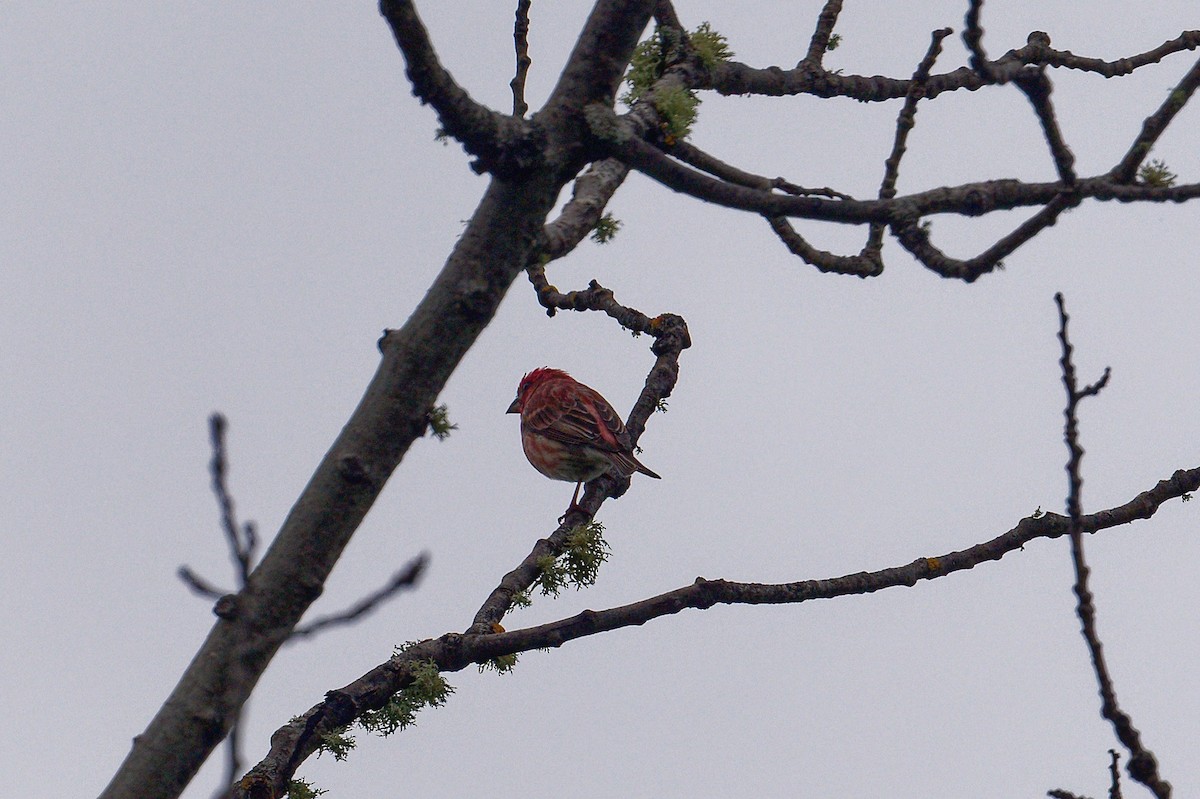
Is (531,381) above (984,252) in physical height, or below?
above

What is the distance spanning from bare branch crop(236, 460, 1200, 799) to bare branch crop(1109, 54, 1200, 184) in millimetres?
1662

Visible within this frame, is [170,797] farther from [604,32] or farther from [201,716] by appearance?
[604,32]

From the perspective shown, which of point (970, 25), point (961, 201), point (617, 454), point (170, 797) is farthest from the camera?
point (617, 454)

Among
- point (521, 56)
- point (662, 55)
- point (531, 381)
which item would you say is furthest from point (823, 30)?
point (531, 381)

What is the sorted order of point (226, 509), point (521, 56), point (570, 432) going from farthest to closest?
point (570, 432) < point (521, 56) < point (226, 509)

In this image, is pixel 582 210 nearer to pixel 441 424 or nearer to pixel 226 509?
pixel 441 424

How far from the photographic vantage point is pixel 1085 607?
2381 mm

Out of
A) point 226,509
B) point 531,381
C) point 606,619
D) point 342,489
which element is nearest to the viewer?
point 226,509

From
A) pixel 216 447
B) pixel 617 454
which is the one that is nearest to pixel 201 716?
pixel 216 447

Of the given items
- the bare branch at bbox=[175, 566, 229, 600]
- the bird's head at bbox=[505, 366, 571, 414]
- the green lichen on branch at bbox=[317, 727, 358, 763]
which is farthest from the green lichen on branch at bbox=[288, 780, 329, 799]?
the bird's head at bbox=[505, 366, 571, 414]

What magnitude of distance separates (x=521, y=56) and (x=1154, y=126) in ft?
9.07

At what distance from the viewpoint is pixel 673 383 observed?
21.0 ft

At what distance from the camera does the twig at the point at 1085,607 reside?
7.79ft

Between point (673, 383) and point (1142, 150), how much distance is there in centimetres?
378
